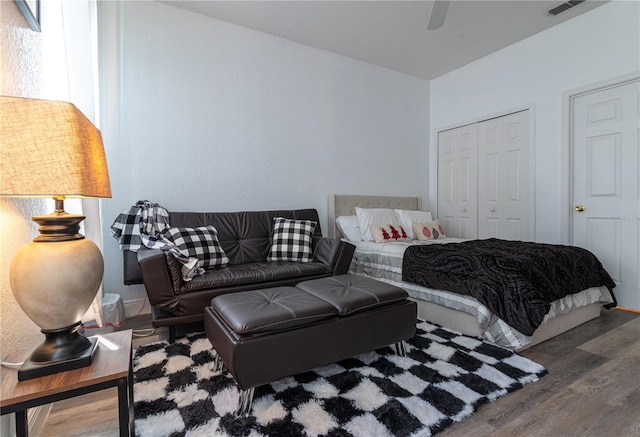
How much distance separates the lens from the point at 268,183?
3.58 m

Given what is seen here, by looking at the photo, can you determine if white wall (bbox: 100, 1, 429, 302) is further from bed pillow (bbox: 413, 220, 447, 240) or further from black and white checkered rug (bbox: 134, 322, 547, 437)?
black and white checkered rug (bbox: 134, 322, 547, 437)

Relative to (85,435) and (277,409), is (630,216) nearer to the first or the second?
(277,409)

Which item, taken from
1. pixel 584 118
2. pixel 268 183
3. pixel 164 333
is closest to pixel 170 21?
pixel 268 183

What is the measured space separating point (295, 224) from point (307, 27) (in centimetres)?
218

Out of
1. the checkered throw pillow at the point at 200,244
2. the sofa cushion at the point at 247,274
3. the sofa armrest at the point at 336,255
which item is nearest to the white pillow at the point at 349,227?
the sofa armrest at the point at 336,255

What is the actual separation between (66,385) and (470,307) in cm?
229

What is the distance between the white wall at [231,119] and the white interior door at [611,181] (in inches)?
83.7

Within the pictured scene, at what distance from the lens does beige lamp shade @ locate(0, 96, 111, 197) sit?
88 centimetres

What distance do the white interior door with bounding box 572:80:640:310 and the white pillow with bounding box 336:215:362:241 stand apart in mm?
2351

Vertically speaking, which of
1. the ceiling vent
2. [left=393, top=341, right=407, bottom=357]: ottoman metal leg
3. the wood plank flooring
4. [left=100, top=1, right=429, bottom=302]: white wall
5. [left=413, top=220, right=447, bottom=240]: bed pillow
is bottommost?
the wood plank flooring

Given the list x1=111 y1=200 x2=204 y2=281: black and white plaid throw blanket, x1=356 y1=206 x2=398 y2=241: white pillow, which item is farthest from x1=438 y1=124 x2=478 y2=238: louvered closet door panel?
x1=111 y1=200 x2=204 y2=281: black and white plaid throw blanket

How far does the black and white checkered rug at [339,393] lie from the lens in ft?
4.35

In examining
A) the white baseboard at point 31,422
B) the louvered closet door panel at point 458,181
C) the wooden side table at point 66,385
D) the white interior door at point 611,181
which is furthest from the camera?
the louvered closet door panel at point 458,181

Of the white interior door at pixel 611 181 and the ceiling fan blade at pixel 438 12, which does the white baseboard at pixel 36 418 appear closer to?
the ceiling fan blade at pixel 438 12
